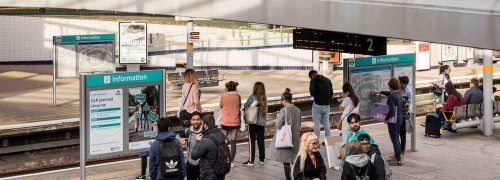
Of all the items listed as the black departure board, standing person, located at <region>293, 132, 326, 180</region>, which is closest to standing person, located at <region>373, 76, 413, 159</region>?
the black departure board

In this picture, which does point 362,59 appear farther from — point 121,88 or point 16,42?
point 16,42

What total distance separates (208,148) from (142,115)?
7.57 feet

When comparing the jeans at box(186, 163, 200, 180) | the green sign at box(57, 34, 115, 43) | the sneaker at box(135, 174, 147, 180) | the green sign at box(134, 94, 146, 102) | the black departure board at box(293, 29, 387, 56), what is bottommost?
the sneaker at box(135, 174, 147, 180)

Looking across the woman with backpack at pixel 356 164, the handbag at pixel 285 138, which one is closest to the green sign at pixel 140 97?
the handbag at pixel 285 138

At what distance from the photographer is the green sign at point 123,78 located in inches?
448

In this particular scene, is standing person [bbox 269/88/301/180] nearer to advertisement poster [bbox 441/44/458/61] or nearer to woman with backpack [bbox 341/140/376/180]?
woman with backpack [bbox 341/140/376/180]

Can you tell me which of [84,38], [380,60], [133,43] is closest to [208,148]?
[380,60]

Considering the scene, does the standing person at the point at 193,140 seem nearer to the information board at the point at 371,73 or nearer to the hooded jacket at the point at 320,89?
the hooded jacket at the point at 320,89

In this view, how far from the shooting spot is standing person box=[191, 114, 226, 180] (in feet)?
32.5

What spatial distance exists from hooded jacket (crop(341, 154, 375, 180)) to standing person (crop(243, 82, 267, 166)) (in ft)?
15.1

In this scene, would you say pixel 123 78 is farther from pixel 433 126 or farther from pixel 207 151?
pixel 433 126

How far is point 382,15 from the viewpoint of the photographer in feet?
33.8

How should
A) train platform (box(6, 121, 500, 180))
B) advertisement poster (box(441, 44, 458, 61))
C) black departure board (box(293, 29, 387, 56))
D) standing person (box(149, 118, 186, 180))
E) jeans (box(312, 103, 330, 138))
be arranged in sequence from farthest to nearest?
advertisement poster (box(441, 44, 458, 61)), jeans (box(312, 103, 330, 138)), black departure board (box(293, 29, 387, 56)), train platform (box(6, 121, 500, 180)), standing person (box(149, 118, 186, 180))

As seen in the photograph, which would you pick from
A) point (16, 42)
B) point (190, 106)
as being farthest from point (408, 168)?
point (16, 42)
